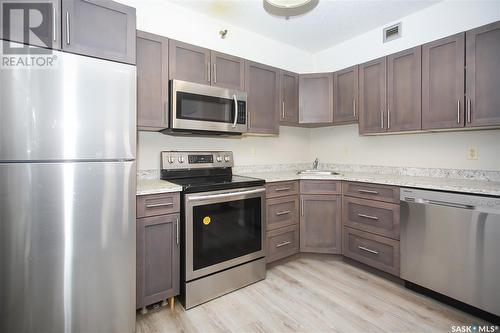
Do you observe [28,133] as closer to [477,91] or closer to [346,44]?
[477,91]

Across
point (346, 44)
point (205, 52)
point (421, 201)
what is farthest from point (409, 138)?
point (205, 52)

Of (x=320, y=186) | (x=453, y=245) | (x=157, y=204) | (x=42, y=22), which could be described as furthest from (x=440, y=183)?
(x=42, y=22)

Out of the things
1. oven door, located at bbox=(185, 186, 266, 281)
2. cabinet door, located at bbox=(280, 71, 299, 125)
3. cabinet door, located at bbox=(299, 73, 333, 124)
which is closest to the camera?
oven door, located at bbox=(185, 186, 266, 281)

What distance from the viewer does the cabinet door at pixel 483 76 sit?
194cm

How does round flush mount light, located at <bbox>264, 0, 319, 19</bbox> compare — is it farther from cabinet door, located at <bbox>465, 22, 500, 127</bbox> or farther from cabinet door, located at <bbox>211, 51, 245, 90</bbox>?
cabinet door, located at <bbox>465, 22, 500, 127</bbox>

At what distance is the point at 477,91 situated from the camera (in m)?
2.02

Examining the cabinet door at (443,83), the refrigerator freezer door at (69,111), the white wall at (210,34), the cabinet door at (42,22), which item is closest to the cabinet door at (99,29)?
the cabinet door at (42,22)

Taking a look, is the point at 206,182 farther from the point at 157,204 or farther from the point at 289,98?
the point at 289,98

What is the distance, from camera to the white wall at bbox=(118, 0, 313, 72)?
236 centimetres

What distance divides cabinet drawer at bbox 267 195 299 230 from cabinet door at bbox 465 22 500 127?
1689 mm

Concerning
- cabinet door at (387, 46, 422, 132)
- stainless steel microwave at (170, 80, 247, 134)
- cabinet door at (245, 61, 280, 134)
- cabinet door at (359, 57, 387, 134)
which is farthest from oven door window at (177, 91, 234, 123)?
cabinet door at (387, 46, 422, 132)

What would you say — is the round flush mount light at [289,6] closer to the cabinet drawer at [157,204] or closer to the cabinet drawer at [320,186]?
the cabinet drawer at [157,204]

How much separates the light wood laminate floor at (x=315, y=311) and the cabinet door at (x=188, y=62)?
6.41ft

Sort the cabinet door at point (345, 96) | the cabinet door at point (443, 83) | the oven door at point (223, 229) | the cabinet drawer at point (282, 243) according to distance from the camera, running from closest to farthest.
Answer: the oven door at point (223, 229), the cabinet door at point (443, 83), the cabinet drawer at point (282, 243), the cabinet door at point (345, 96)
